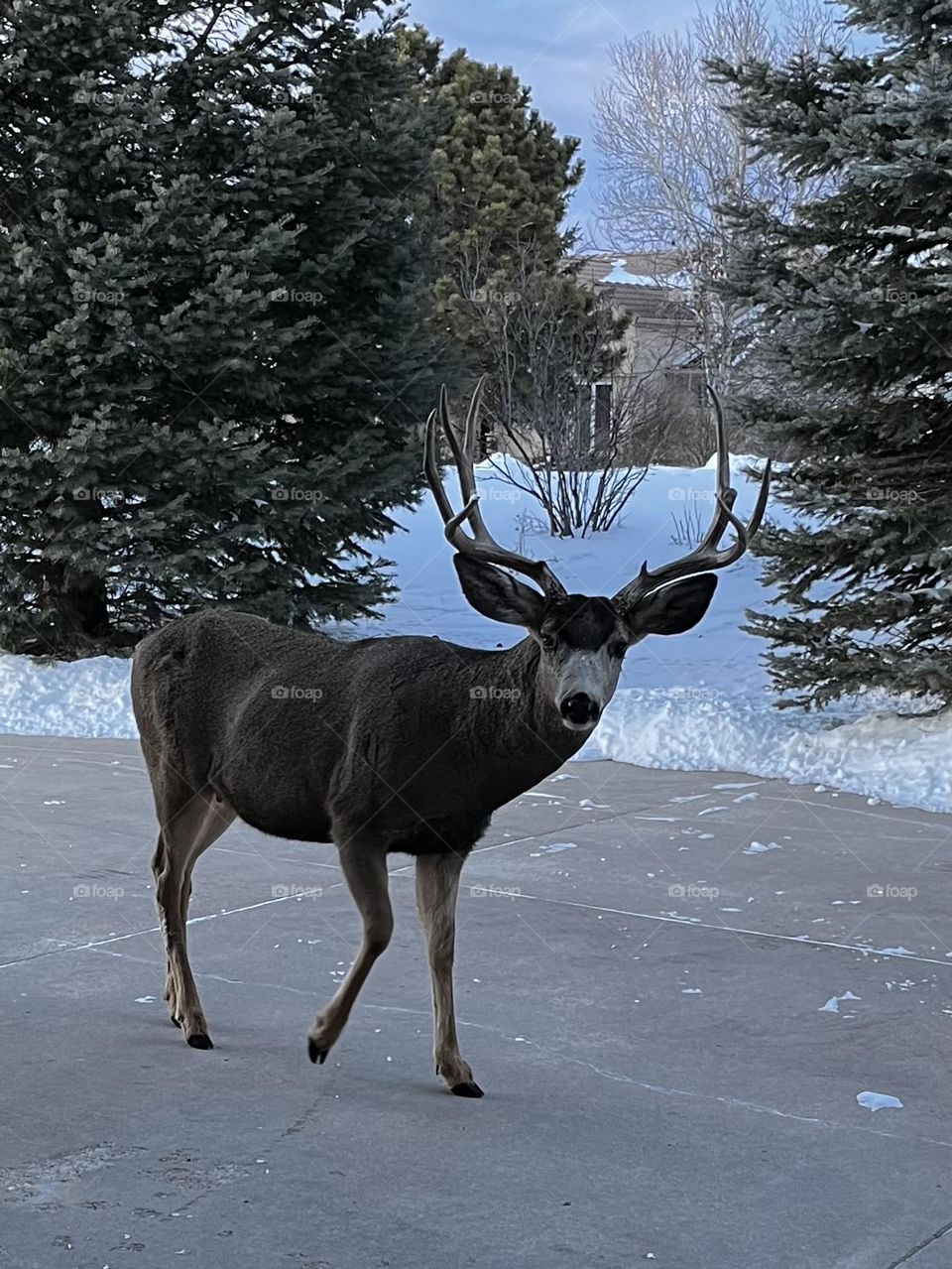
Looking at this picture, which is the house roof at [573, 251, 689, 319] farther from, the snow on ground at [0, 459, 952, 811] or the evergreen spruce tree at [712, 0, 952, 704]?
the evergreen spruce tree at [712, 0, 952, 704]

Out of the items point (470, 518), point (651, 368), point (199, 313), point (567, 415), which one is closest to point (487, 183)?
point (651, 368)

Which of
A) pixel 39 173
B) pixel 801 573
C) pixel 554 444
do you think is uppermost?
pixel 39 173

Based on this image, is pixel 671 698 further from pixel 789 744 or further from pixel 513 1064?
pixel 513 1064

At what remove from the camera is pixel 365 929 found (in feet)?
15.9

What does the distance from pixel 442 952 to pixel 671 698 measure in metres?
6.97

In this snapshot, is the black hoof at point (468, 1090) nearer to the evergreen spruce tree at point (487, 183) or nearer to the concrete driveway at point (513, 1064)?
the concrete driveway at point (513, 1064)

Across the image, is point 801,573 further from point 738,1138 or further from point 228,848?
point 738,1138

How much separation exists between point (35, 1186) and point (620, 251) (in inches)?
1239

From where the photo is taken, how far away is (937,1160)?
14.5 feet

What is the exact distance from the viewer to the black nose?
455 centimetres

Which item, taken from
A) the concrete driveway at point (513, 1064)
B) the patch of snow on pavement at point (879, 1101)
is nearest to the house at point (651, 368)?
the concrete driveway at point (513, 1064)

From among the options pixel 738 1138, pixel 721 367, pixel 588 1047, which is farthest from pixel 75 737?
pixel 721 367

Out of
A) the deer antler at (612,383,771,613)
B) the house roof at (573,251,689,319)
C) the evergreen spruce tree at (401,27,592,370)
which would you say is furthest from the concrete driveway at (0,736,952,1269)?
the house roof at (573,251,689,319)

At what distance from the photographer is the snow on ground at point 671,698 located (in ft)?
33.2
